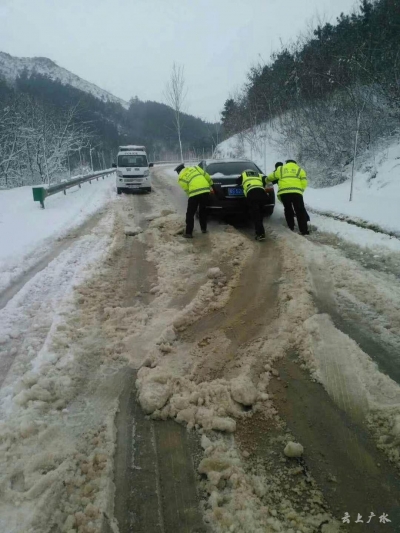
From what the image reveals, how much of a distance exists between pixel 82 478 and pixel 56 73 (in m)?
197

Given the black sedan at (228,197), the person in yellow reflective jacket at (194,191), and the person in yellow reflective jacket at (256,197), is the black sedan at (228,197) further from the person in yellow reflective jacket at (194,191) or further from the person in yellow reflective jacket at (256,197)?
the person in yellow reflective jacket at (256,197)

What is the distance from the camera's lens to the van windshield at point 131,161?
16.1 meters

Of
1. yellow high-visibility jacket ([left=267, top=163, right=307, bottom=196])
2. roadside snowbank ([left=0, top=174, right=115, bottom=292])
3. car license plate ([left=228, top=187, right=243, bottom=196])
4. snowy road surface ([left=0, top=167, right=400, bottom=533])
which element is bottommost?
snowy road surface ([left=0, top=167, right=400, bottom=533])

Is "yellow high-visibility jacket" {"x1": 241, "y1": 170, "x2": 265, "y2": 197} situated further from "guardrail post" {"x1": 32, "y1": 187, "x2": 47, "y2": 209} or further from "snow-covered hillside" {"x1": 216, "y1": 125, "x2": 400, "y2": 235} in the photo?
"guardrail post" {"x1": 32, "y1": 187, "x2": 47, "y2": 209}

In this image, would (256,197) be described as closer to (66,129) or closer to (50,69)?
(66,129)

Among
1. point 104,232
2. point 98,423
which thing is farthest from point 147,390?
point 104,232

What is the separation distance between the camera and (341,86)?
58.0ft

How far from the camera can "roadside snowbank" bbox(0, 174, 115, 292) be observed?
18.8 feet

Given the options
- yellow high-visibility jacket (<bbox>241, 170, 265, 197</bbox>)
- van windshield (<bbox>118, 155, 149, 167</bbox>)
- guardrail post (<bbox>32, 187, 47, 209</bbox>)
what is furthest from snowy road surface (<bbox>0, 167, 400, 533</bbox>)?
van windshield (<bbox>118, 155, 149, 167</bbox>)

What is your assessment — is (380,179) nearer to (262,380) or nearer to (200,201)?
(200,201)

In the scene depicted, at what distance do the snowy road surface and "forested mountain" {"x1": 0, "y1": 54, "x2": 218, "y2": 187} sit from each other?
30.7m

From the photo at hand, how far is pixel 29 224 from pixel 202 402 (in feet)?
27.9

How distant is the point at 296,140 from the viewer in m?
22.2

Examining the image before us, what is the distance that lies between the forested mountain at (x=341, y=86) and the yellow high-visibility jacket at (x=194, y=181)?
561 cm
